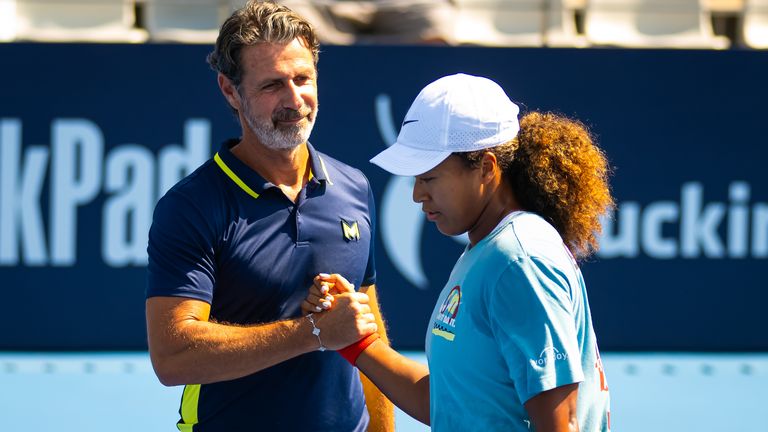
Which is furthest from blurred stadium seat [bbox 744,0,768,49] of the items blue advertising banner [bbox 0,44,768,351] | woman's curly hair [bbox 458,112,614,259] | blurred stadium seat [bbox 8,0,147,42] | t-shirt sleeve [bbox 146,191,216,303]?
t-shirt sleeve [bbox 146,191,216,303]

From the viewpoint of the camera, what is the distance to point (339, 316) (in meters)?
2.71

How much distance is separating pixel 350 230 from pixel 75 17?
4.66 meters

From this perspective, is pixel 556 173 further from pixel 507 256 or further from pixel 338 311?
pixel 338 311

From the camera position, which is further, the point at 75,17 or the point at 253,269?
the point at 75,17

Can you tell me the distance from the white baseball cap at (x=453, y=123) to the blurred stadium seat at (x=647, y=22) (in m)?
5.23

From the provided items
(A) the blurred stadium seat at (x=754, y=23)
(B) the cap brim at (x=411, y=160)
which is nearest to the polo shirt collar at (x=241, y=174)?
(B) the cap brim at (x=411, y=160)

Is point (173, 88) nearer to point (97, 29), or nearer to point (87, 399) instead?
point (97, 29)

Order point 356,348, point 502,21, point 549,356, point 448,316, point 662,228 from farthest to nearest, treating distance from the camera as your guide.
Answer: point 502,21 → point 662,228 → point 356,348 → point 448,316 → point 549,356

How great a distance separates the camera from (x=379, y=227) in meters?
6.30

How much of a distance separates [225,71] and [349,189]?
0.48m

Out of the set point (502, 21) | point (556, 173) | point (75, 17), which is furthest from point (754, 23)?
point (556, 173)

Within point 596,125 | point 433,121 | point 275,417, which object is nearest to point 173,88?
point 596,125

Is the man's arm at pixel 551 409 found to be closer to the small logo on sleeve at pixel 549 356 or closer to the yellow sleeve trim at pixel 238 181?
the small logo on sleeve at pixel 549 356

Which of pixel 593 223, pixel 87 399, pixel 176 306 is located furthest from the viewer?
pixel 87 399
